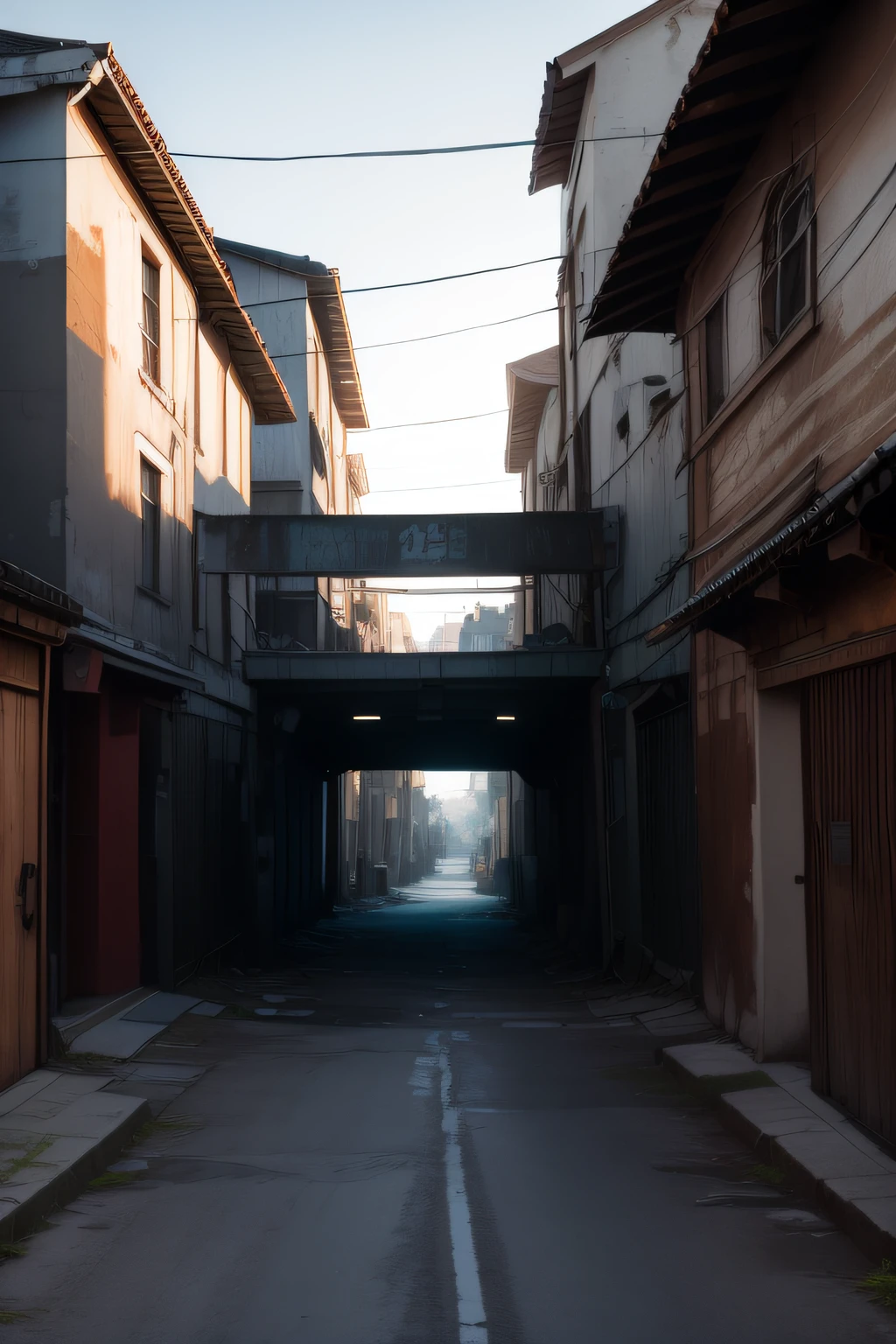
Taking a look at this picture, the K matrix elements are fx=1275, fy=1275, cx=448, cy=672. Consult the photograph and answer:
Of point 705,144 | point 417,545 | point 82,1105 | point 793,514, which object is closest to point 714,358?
point 705,144

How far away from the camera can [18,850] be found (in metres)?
9.02

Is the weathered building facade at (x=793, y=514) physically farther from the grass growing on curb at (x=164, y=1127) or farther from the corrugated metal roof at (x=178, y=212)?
the corrugated metal roof at (x=178, y=212)

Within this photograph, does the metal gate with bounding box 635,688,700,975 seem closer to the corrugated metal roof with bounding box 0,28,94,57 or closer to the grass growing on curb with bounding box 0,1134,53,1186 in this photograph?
the grass growing on curb with bounding box 0,1134,53,1186

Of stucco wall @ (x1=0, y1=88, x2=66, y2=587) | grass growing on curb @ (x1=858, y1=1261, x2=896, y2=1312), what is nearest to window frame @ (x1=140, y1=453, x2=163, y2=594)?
stucco wall @ (x1=0, y1=88, x2=66, y2=587)

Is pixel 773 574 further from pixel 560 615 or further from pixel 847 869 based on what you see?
pixel 560 615

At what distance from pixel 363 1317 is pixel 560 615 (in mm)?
19286

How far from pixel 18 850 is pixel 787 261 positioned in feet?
22.7

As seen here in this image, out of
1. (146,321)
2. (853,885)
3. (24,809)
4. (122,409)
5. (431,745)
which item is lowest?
(853,885)

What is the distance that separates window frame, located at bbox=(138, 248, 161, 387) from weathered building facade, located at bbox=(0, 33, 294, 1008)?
1.1 inches

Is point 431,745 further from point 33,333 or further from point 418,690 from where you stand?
point 33,333

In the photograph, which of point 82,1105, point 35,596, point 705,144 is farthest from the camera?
point 705,144

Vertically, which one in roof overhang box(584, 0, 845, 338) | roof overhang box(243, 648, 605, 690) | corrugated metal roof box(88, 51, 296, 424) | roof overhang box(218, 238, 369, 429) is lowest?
roof overhang box(243, 648, 605, 690)

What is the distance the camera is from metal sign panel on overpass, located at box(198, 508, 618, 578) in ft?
54.3

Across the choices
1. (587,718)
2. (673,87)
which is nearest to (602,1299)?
(587,718)
